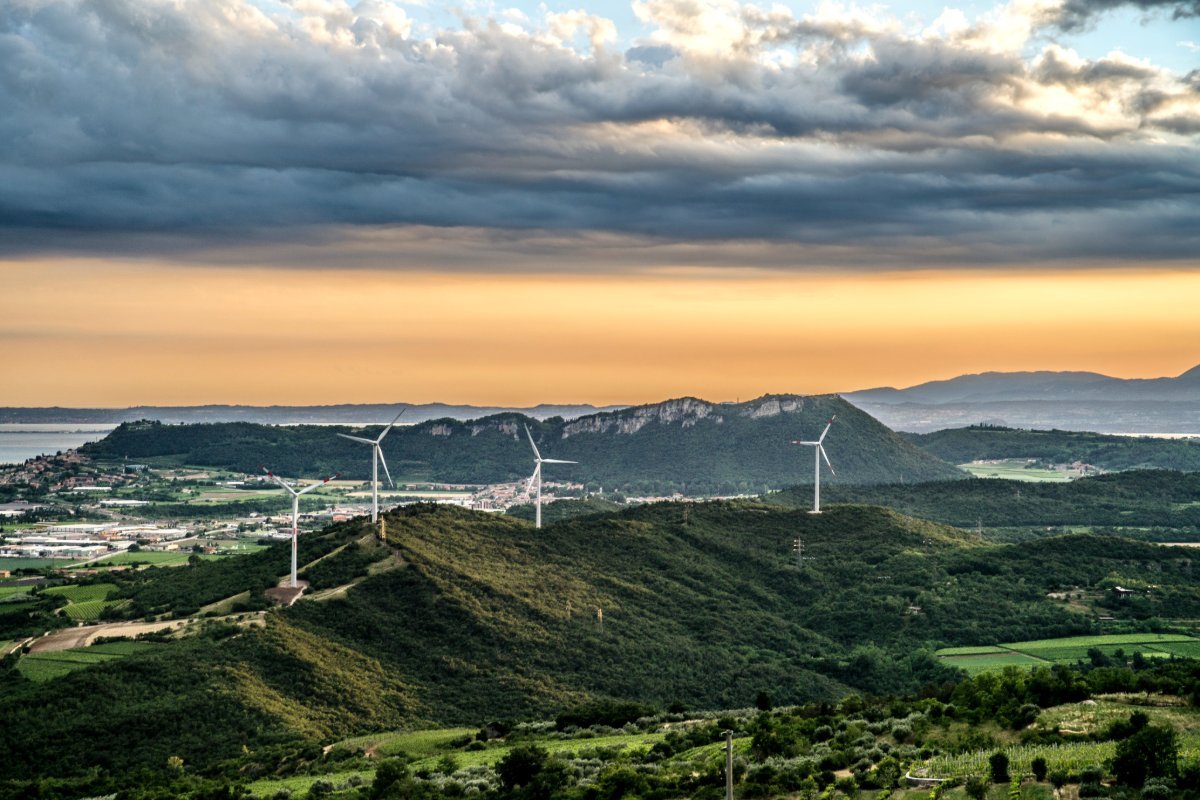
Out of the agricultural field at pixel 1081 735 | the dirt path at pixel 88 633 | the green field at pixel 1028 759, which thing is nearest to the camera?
the green field at pixel 1028 759

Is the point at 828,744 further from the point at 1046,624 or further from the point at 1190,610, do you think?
the point at 1190,610

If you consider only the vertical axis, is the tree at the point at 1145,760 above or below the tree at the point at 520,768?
above

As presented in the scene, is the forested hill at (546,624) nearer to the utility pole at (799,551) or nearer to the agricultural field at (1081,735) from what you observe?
the utility pole at (799,551)

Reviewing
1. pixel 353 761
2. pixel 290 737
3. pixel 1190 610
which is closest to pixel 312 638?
pixel 290 737

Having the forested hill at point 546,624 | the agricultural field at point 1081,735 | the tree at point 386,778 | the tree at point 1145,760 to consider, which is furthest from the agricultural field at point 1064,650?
the tree at point 1145,760

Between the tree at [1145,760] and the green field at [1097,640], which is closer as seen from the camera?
the tree at [1145,760]

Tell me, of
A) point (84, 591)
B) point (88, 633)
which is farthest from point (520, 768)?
point (84, 591)
